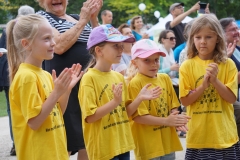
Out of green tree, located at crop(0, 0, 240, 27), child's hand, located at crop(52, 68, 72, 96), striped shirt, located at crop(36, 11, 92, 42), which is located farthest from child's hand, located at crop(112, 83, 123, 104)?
green tree, located at crop(0, 0, 240, 27)

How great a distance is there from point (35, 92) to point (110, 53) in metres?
0.99

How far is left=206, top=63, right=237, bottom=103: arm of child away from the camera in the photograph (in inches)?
181

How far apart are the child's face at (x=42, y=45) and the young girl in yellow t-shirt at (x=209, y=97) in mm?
1484

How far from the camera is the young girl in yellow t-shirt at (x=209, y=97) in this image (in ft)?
15.8

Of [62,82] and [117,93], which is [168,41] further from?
[62,82]

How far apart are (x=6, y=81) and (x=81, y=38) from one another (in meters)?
2.97

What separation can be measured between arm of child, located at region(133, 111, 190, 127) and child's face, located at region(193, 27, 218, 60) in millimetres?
686

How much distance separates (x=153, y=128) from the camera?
188 inches

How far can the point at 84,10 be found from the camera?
4.91 metres

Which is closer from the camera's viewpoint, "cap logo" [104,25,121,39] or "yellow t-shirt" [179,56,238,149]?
"cap logo" [104,25,121,39]

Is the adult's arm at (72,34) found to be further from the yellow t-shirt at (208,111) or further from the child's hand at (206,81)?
the child's hand at (206,81)

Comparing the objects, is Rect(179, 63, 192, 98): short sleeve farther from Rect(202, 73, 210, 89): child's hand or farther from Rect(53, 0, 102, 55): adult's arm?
Rect(53, 0, 102, 55): adult's arm

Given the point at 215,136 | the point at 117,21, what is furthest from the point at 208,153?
the point at 117,21

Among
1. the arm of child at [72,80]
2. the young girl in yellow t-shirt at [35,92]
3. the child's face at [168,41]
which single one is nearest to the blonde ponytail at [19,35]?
the young girl in yellow t-shirt at [35,92]
